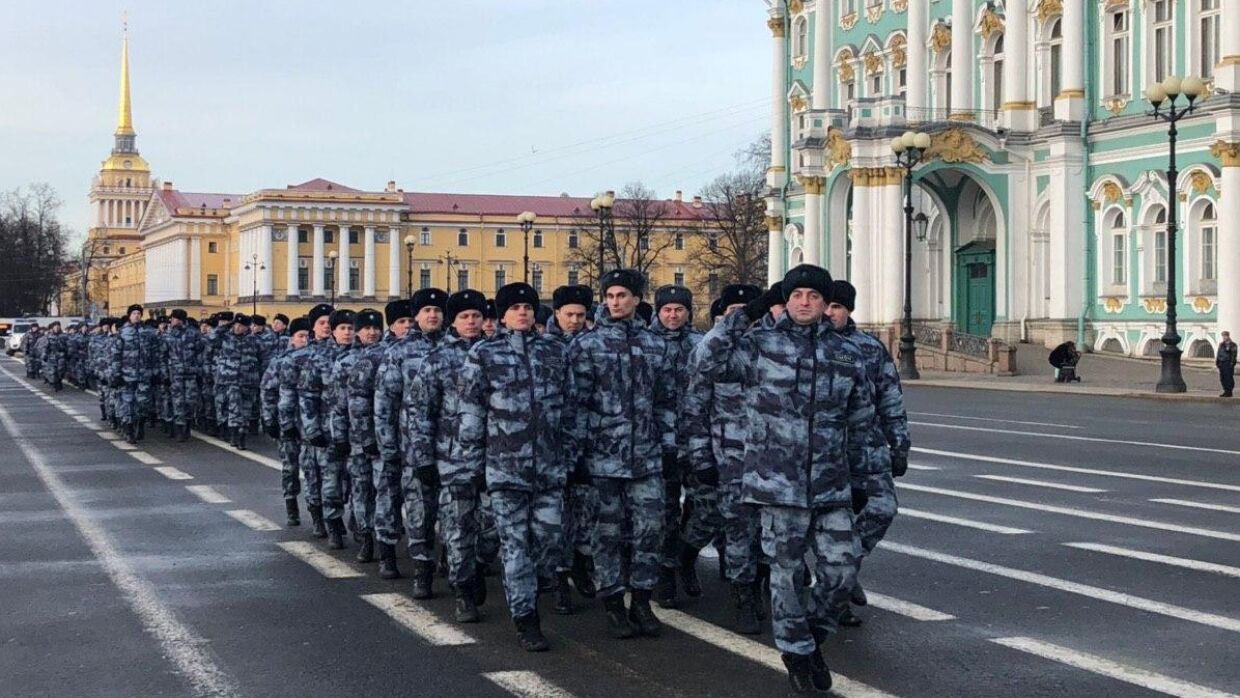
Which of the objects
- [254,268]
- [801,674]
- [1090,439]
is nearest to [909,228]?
[1090,439]

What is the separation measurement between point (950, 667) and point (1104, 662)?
2.59 feet

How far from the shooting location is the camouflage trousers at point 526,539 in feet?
28.1

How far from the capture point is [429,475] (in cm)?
952

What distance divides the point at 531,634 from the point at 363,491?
356 centimetres

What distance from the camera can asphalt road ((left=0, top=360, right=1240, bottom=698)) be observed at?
771 cm

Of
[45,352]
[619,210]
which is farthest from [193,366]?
[619,210]

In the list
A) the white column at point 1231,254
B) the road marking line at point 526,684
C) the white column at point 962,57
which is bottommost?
the road marking line at point 526,684

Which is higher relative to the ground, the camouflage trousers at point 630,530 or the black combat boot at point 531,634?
the camouflage trousers at point 630,530

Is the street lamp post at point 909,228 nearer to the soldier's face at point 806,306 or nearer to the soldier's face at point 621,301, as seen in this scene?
the soldier's face at point 621,301

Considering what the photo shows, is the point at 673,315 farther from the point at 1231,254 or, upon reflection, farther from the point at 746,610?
the point at 1231,254

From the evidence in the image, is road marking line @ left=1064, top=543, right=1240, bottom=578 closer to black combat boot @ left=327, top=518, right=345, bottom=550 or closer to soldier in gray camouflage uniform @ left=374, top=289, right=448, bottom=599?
soldier in gray camouflage uniform @ left=374, top=289, right=448, bottom=599

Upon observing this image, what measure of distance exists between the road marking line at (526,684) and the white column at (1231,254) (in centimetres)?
3679

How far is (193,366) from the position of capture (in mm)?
25906

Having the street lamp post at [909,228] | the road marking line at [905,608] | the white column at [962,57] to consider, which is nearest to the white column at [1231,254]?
the street lamp post at [909,228]
